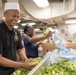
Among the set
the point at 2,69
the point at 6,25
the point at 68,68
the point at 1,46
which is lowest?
the point at 2,69

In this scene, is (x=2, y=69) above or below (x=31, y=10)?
below

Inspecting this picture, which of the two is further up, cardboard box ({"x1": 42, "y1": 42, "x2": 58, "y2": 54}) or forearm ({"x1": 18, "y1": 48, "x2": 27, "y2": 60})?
forearm ({"x1": 18, "y1": 48, "x2": 27, "y2": 60})

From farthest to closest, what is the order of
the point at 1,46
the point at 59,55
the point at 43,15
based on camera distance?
1. the point at 43,15
2. the point at 59,55
3. the point at 1,46

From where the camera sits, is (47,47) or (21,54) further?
(47,47)

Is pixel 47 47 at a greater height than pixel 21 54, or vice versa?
pixel 21 54

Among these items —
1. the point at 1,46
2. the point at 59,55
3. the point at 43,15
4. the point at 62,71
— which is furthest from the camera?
the point at 43,15

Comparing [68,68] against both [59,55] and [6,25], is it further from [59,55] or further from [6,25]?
[6,25]

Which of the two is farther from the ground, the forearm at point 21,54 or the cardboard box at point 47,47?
the forearm at point 21,54

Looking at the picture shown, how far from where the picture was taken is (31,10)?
14.2 feet

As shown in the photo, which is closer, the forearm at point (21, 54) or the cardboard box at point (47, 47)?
the forearm at point (21, 54)

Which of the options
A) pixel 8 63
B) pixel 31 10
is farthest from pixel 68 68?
pixel 31 10

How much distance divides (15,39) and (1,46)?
12.2 inches

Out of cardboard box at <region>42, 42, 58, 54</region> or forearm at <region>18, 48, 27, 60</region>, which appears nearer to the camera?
forearm at <region>18, 48, 27, 60</region>

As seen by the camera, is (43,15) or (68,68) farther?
(43,15)
